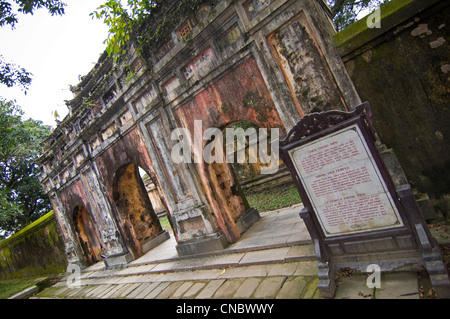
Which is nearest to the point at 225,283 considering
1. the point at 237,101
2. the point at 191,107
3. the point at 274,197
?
the point at 237,101

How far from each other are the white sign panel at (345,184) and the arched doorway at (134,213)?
575 centimetres

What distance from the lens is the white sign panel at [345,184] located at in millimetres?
2539

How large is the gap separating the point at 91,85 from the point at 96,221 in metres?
4.42

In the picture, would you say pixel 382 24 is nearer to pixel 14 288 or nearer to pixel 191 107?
pixel 191 107

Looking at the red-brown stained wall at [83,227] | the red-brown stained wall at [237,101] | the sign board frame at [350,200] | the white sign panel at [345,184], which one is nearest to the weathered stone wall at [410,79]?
the sign board frame at [350,200]

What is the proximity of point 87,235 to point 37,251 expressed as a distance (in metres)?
3.95

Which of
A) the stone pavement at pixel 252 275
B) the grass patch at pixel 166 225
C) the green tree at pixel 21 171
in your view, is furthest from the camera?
the green tree at pixel 21 171

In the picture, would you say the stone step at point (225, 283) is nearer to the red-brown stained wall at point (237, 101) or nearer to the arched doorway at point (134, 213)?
the arched doorway at point (134, 213)

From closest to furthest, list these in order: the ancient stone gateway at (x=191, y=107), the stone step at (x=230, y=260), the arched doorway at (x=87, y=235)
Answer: the ancient stone gateway at (x=191, y=107) < the stone step at (x=230, y=260) < the arched doorway at (x=87, y=235)

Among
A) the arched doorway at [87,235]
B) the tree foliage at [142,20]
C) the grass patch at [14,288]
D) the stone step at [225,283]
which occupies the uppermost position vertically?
the tree foliage at [142,20]

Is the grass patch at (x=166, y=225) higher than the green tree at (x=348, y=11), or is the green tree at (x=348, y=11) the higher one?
the green tree at (x=348, y=11)

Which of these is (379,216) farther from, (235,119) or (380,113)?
(235,119)

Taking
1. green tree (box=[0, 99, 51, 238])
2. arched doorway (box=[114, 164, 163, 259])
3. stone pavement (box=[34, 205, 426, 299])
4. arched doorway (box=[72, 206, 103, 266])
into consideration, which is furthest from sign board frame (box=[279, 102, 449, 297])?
green tree (box=[0, 99, 51, 238])
